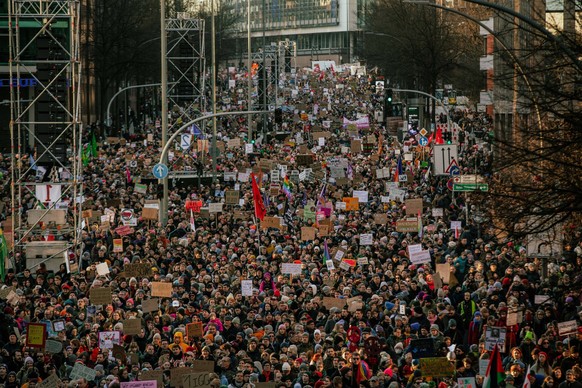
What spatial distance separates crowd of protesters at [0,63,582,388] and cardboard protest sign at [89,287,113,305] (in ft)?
0.65

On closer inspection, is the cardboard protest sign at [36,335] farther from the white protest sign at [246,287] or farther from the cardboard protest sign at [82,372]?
the white protest sign at [246,287]

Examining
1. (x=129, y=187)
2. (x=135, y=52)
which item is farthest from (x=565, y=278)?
(x=135, y=52)

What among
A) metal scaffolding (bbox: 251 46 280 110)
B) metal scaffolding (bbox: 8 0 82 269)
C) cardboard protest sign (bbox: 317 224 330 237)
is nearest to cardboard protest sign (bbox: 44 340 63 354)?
metal scaffolding (bbox: 8 0 82 269)

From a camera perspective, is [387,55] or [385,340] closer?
[385,340]

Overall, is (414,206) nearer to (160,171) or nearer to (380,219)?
(380,219)

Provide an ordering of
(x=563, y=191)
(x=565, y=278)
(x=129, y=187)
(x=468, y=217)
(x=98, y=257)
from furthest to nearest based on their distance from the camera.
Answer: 1. (x=129, y=187)
2. (x=468, y=217)
3. (x=98, y=257)
4. (x=565, y=278)
5. (x=563, y=191)

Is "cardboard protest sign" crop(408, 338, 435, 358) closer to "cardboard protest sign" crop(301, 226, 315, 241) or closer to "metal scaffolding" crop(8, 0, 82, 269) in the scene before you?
"metal scaffolding" crop(8, 0, 82, 269)

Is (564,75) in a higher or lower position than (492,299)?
higher

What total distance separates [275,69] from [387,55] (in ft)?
22.4

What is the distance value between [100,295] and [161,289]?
1.18 m

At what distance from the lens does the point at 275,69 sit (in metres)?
85.7

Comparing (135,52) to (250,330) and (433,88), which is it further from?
(250,330)

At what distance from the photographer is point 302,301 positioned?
24.0 meters

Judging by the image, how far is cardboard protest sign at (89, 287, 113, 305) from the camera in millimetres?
23422
